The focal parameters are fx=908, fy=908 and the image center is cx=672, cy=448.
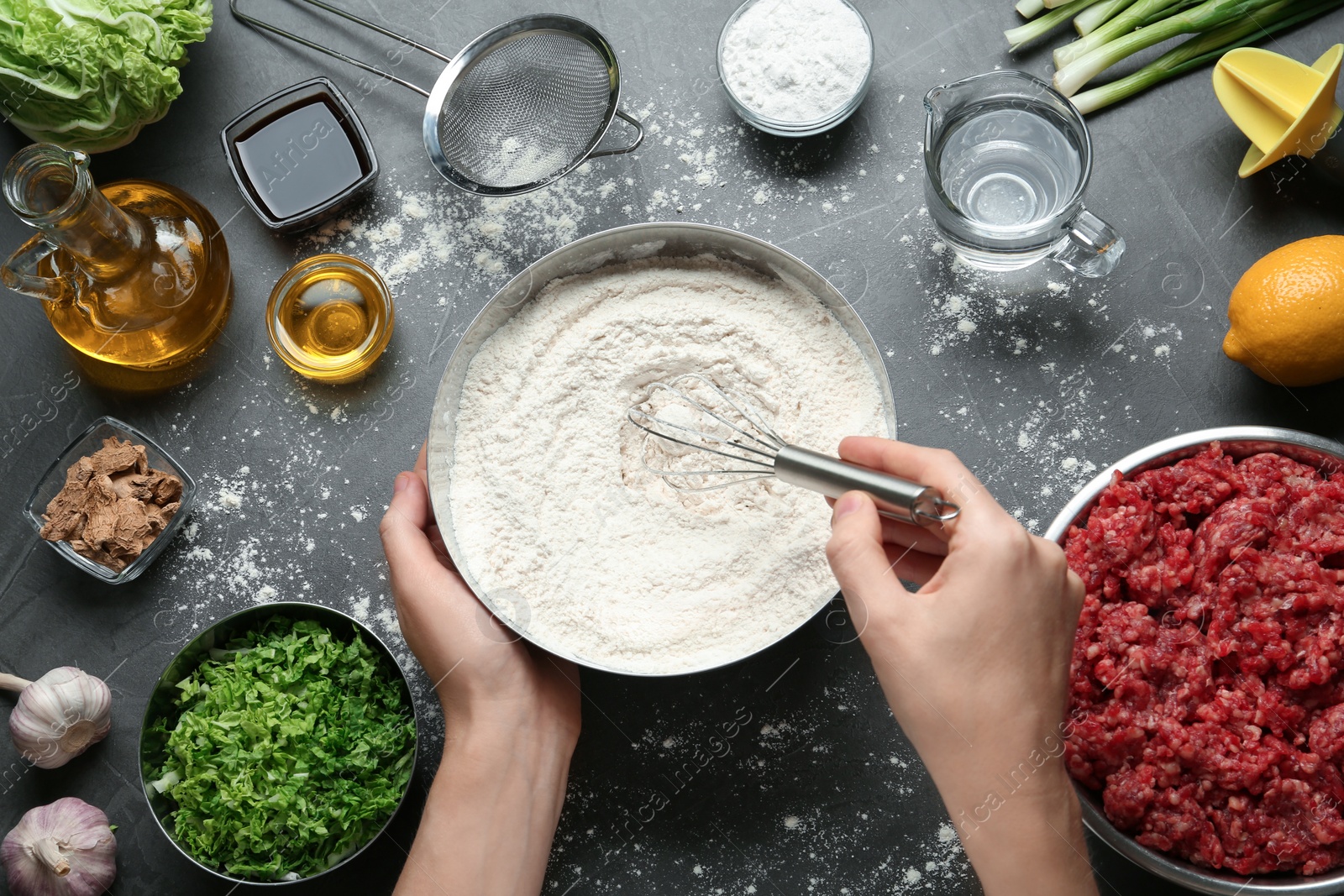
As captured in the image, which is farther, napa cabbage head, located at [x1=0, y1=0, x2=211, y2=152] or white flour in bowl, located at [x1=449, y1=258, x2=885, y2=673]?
napa cabbage head, located at [x1=0, y1=0, x2=211, y2=152]

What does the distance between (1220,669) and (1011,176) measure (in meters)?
1.01

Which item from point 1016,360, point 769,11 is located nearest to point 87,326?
point 769,11

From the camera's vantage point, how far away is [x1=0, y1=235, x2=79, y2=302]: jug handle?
1.65 metres

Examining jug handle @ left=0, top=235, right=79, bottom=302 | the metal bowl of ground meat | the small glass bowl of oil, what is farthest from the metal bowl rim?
the metal bowl of ground meat

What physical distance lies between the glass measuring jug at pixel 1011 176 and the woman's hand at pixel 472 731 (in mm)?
1130

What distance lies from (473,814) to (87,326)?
1.22m

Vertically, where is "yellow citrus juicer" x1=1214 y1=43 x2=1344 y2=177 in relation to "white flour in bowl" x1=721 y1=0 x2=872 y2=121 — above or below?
below

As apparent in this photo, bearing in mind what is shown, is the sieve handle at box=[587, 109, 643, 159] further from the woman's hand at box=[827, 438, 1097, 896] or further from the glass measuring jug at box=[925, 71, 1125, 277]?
the woman's hand at box=[827, 438, 1097, 896]

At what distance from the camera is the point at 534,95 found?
1.92 meters

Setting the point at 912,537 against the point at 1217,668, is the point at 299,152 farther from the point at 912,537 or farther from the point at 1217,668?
the point at 1217,668

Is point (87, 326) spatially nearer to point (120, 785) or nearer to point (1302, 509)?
point (120, 785)

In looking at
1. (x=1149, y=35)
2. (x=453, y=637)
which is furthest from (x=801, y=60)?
(x=453, y=637)

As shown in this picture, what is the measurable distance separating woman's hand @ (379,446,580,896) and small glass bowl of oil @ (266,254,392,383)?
0.35 m

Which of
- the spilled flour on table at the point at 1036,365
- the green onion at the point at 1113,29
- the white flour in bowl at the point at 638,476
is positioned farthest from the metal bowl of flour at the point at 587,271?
the green onion at the point at 1113,29
